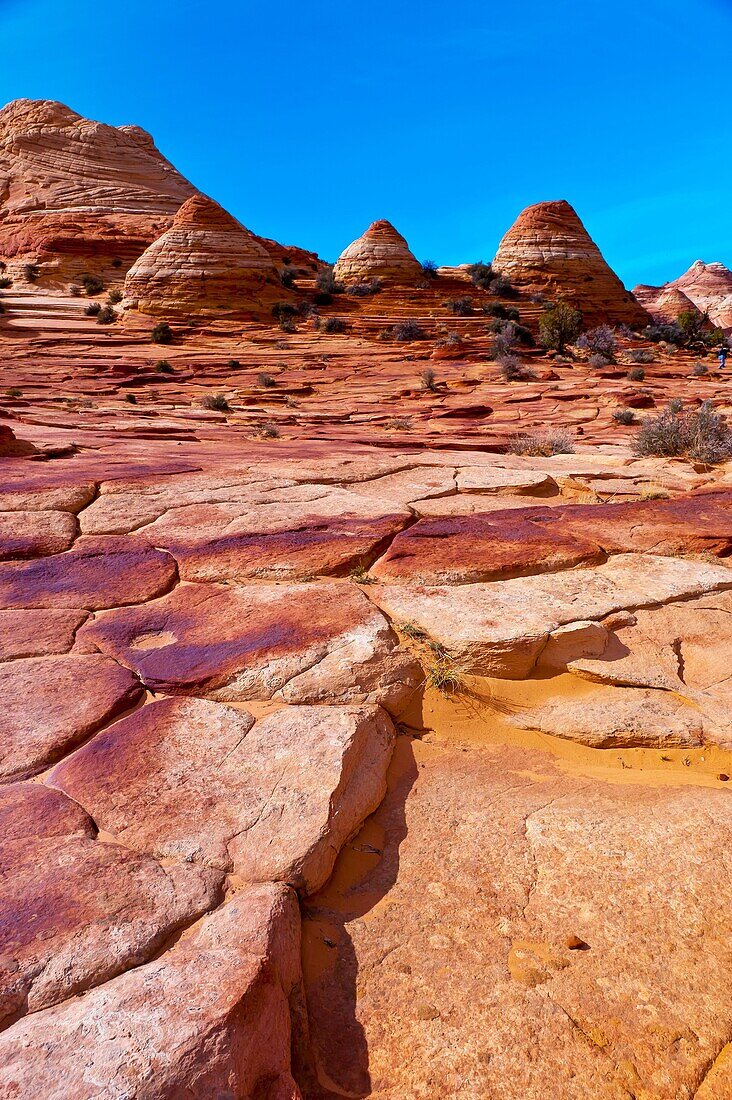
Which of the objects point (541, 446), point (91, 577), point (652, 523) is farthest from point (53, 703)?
point (541, 446)

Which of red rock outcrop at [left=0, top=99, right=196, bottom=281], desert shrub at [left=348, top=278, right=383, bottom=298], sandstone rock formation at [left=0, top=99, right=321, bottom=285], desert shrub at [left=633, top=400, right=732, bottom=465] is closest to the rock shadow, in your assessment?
desert shrub at [left=633, top=400, right=732, bottom=465]

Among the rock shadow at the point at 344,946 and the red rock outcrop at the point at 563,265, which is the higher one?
the red rock outcrop at the point at 563,265

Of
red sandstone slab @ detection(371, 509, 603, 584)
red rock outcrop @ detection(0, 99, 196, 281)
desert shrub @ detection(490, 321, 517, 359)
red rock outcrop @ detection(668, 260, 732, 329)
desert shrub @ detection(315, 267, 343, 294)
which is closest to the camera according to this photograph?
red sandstone slab @ detection(371, 509, 603, 584)

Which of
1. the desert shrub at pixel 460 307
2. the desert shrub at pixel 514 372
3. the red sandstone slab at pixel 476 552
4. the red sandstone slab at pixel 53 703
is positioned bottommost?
the red sandstone slab at pixel 53 703

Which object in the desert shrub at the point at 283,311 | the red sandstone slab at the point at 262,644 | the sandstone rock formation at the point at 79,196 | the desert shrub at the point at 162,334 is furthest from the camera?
the sandstone rock formation at the point at 79,196

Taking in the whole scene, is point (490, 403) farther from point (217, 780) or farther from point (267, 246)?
point (267, 246)

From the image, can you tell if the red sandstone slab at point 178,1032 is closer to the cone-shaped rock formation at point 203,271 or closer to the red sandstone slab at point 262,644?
the red sandstone slab at point 262,644

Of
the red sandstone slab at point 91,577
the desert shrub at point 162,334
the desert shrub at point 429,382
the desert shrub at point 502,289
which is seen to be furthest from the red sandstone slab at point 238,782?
the desert shrub at point 502,289

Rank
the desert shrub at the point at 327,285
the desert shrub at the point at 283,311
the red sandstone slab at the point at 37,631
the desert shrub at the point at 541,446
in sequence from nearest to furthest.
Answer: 1. the red sandstone slab at the point at 37,631
2. the desert shrub at the point at 541,446
3. the desert shrub at the point at 283,311
4. the desert shrub at the point at 327,285

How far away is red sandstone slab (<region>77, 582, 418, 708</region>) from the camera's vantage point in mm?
2518

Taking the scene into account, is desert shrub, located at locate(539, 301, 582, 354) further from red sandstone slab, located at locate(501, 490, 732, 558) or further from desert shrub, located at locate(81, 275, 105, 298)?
red sandstone slab, located at locate(501, 490, 732, 558)

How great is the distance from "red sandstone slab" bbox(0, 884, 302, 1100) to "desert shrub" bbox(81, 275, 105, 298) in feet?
96.5

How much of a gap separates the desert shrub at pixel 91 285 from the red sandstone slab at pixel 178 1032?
2940 cm

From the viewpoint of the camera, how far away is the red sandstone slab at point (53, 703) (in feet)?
6.92
